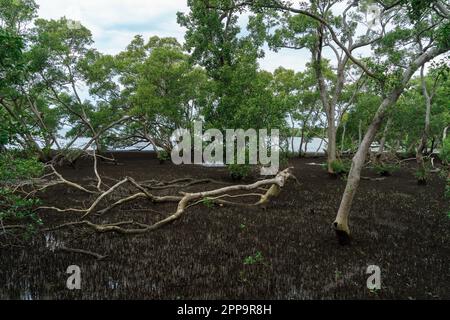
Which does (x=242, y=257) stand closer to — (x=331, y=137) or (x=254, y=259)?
(x=254, y=259)

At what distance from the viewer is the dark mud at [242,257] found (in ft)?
A: 14.2

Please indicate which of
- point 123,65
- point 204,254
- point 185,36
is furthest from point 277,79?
point 204,254

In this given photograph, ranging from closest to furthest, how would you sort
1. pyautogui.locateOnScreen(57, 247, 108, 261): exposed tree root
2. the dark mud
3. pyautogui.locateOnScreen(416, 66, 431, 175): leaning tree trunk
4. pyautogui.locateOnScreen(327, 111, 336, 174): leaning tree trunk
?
the dark mud → pyautogui.locateOnScreen(57, 247, 108, 261): exposed tree root → pyautogui.locateOnScreen(416, 66, 431, 175): leaning tree trunk → pyautogui.locateOnScreen(327, 111, 336, 174): leaning tree trunk

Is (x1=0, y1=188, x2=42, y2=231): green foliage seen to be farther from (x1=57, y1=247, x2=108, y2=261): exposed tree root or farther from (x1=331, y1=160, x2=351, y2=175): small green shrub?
(x1=331, y1=160, x2=351, y2=175): small green shrub

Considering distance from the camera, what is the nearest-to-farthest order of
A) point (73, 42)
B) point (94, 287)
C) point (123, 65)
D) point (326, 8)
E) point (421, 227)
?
point (94, 287)
point (421, 227)
point (326, 8)
point (73, 42)
point (123, 65)

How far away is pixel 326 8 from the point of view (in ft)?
44.5

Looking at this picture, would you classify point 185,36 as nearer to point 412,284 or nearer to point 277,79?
point 412,284

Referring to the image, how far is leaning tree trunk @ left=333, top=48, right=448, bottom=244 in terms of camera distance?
16.9 feet

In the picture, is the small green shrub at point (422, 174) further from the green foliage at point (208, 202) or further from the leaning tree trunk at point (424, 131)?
the green foliage at point (208, 202)

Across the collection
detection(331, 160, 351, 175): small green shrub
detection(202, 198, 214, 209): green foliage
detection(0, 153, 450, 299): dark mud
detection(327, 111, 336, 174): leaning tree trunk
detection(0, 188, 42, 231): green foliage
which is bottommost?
detection(0, 153, 450, 299): dark mud

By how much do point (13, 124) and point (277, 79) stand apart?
26012mm

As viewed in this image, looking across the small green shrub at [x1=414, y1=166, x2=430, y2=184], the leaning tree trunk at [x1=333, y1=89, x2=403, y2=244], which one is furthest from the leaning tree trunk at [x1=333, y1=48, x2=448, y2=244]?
the small green shrub at [x1=414, y1=166, x2=430, y2=184]

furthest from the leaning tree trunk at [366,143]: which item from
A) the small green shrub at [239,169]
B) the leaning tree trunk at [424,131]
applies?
the leaning tree trunk at [424,131]

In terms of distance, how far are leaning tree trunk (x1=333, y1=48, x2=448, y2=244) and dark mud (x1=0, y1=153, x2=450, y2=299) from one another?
20.0 inches
